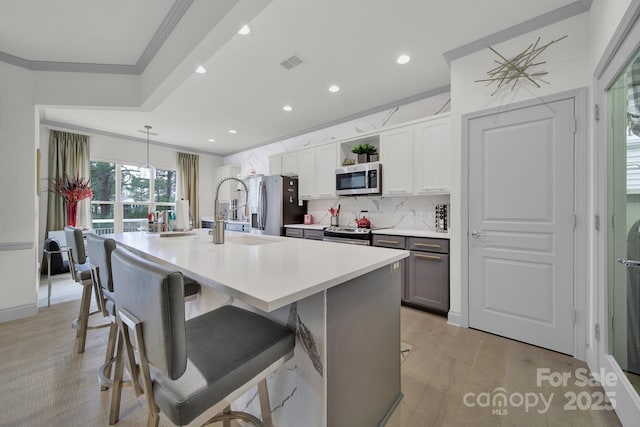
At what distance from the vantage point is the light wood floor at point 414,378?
146cm

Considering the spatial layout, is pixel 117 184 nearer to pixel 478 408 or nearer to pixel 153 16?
pixel 153 16

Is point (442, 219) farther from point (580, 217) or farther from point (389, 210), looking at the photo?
point (580, 217)


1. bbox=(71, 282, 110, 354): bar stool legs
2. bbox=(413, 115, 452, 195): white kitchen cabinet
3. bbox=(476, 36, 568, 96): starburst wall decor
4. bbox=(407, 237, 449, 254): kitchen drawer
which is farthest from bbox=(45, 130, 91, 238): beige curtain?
bbox=(476, 36, 568, 96): starburst wall decor

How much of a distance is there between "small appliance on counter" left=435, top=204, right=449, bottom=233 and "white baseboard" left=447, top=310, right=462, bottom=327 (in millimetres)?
984

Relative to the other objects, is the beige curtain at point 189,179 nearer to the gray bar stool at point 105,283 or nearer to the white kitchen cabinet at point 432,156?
the gray bar stool at point 105,283

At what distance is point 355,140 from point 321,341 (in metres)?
3.40

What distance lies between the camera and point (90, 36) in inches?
93.7

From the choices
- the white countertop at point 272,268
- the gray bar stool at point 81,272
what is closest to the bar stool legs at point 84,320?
the gray bar stool at point 81,272

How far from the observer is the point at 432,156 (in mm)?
3090

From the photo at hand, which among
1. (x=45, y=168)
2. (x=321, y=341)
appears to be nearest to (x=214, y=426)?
(x=321, y=341)

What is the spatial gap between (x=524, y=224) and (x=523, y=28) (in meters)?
1.64

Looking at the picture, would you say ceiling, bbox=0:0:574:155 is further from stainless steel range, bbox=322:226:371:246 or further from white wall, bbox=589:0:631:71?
stainless steel range, bbox=322:226:371:246

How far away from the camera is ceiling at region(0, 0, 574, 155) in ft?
6.63

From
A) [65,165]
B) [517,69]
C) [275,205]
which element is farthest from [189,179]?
[517,69]
